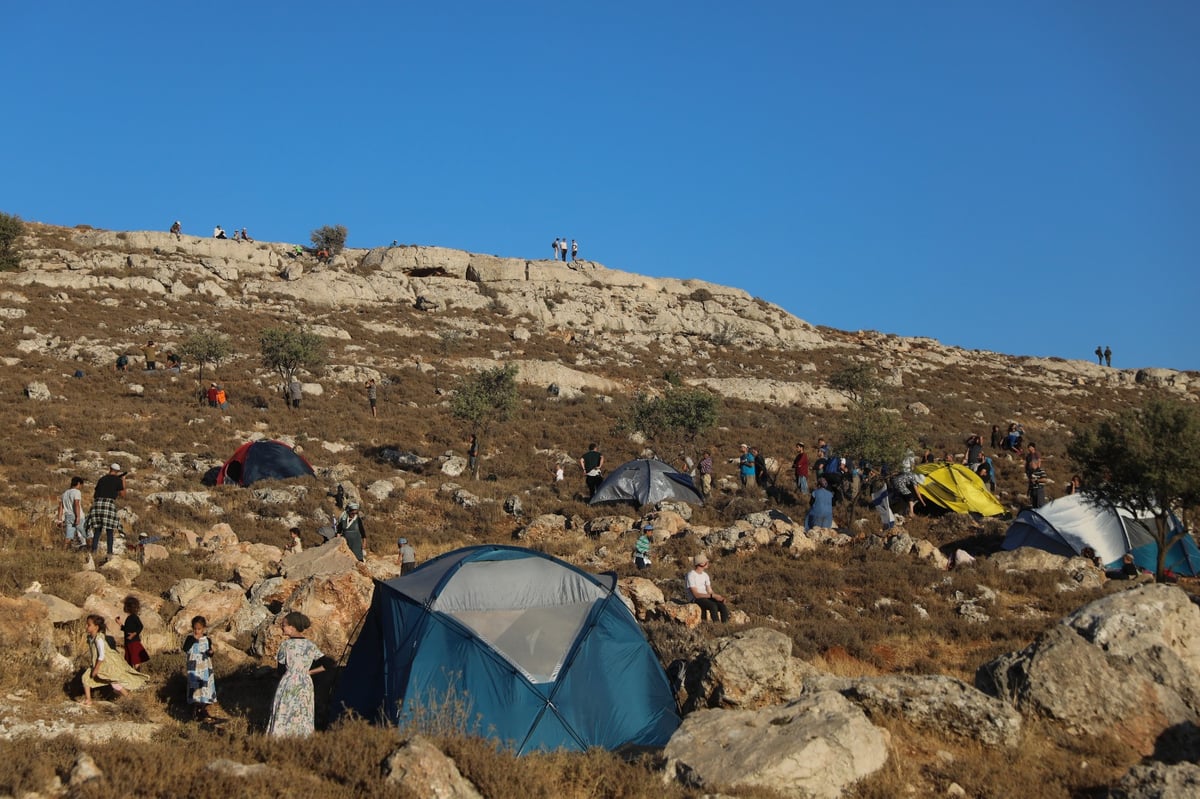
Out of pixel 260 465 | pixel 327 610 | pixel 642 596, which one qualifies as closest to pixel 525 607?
pixel 327 610

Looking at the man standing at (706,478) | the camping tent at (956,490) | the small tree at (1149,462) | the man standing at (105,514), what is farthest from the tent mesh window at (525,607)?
the camping tent at (956,490)

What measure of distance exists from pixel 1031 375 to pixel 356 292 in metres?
49.3

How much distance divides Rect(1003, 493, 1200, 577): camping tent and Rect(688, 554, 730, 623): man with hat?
409 inches

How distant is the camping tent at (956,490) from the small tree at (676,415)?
27.0 ft

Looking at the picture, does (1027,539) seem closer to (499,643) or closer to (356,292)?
(499,643)

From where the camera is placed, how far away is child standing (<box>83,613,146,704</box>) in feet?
32.6

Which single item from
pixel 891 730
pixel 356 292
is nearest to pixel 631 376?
pixel 356 292

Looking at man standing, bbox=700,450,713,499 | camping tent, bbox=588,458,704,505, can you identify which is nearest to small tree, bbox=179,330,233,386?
camping tent, bbox=588,458,704,505

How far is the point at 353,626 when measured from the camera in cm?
1267

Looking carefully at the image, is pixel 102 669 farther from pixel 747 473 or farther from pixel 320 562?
pixel 747 473

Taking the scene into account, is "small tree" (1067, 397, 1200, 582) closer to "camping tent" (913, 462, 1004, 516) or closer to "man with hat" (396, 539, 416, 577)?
"camping tent" (913, 462, 1004, 516)

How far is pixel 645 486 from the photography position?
81.7 ft

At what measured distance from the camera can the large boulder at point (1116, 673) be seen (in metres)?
8.62

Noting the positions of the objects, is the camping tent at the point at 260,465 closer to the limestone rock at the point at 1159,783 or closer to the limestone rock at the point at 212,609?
the limestone rock at the point at 212,609
